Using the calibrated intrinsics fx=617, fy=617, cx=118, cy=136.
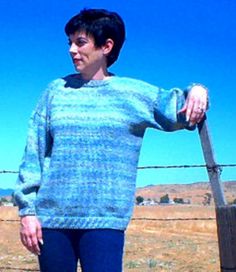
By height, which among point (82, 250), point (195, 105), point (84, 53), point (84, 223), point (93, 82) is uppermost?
point (84, 53)

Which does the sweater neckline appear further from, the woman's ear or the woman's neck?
the woman's ear

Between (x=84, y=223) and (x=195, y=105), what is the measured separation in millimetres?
671

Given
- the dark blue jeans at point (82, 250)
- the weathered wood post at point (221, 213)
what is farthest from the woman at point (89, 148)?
the weathered wood post at point (221, 213)

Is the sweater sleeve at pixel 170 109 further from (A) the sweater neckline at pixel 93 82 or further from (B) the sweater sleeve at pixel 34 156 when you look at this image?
(B) the sweater sleeve at pixel 34 156

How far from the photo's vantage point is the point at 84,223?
2.51 m

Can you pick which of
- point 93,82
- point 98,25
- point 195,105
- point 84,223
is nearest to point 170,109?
point 195,105

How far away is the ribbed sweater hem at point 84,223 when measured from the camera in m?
2.51

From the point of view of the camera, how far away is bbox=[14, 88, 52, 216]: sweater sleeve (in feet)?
8.59

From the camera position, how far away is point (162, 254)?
18000mm

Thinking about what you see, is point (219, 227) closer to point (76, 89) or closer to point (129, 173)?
point (129, 173)

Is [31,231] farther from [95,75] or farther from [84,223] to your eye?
[95,75]

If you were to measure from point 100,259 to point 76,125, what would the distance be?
1.84 feet

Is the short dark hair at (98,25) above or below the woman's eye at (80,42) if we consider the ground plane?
above

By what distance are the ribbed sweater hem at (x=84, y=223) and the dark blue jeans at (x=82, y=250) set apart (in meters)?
0.02
